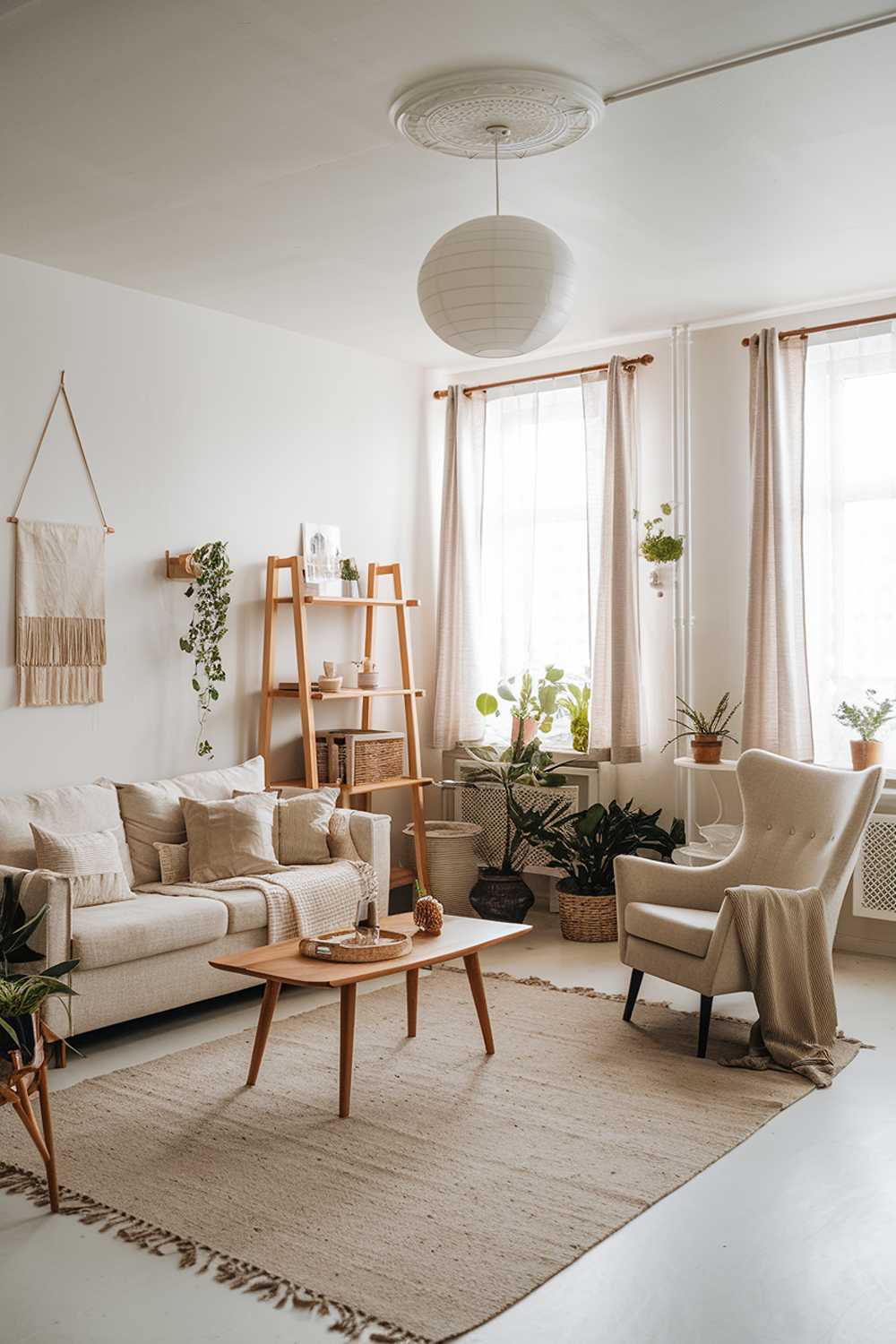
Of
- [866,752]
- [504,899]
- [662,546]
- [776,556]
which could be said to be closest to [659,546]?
[662,546]

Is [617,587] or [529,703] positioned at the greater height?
[617,587]

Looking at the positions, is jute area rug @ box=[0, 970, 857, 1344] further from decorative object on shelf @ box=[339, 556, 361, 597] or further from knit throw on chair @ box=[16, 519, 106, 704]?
decorative object on shelf @ box=[339, 556, 361, 597]

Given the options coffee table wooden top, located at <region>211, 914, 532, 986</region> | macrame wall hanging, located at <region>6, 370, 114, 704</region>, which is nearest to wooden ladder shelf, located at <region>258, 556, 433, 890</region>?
macrame wall hanging, located at <region>6, 370, 114, 704</region>

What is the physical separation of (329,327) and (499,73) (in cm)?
276

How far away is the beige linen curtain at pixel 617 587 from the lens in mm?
5824

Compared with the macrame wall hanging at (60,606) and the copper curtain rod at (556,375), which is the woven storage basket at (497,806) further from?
the macrame wall hanging at (60,606)

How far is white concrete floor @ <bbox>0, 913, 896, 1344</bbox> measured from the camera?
→ 92.5 inches

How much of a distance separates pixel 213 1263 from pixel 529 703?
13.0 ft

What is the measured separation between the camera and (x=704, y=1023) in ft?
13.0

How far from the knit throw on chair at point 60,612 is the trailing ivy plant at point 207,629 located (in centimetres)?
46

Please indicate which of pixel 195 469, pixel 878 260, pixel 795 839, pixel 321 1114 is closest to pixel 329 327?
pixel 195 469

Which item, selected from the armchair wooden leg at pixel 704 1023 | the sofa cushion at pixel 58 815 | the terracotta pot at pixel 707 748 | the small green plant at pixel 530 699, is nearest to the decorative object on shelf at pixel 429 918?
the armchair wooden leg at pixel 704 1023

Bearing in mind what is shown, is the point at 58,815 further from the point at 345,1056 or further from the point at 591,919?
the point at 591,919

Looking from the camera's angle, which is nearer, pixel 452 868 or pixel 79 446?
pixel 79 446
